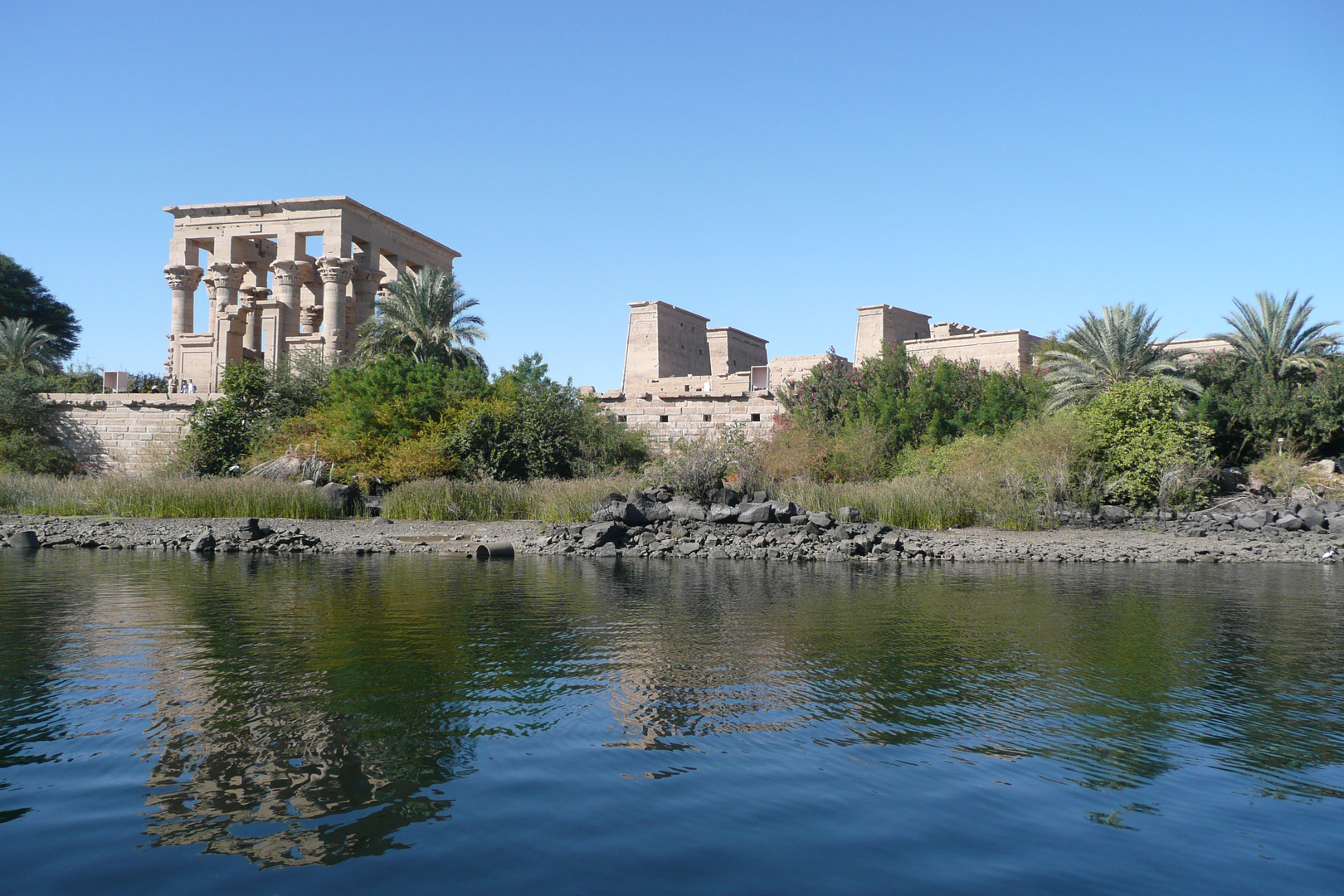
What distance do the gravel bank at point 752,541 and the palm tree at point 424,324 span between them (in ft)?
46.1

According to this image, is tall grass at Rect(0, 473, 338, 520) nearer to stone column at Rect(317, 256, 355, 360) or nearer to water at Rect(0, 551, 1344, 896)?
water at Rect(0, 551, 1344, 896)

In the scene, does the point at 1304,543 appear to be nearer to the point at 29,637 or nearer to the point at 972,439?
the point at 972,439

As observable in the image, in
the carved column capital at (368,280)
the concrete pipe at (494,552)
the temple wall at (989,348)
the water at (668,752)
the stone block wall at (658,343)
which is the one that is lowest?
the water at (668,752)

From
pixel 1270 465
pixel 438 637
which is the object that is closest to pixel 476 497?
pixel 438 637

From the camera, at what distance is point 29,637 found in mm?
8562

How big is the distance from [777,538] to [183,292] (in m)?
35.0

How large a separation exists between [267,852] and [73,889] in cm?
68

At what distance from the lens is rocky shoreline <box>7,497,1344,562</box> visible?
18031mm

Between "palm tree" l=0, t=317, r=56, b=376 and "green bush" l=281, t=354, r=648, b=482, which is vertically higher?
"palm tree" l=0, t=317, r=56, b=376

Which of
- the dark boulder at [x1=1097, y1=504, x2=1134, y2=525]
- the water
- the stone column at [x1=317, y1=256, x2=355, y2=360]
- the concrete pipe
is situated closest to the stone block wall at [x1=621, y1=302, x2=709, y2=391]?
the stone column at [x1=317, y1=256, x2=355, y2=360]

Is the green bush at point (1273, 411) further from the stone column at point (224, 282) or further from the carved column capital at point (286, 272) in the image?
the stone column at point (224, 282)

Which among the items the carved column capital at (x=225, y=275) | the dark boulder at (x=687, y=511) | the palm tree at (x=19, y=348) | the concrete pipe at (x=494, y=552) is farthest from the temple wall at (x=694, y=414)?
the palm tree at (x=19, y=348)

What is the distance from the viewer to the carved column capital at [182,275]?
42.0 m

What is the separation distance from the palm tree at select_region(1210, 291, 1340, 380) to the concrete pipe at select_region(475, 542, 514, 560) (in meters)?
24.0
